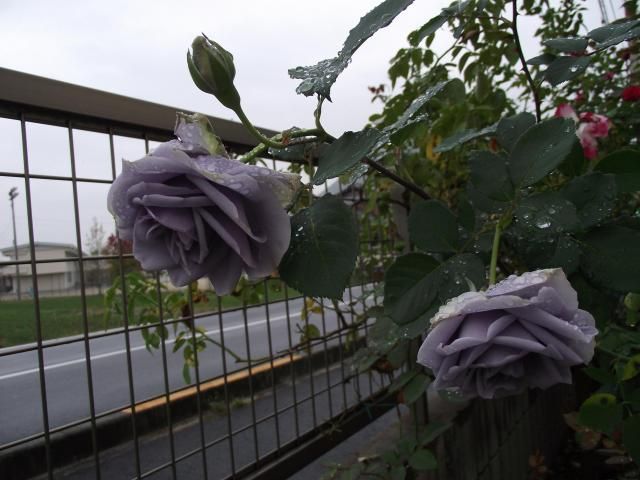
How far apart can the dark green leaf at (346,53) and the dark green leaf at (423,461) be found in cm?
86

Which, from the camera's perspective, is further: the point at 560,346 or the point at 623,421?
the point at 623,421

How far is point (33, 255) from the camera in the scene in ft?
2.95

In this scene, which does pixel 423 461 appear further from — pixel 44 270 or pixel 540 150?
pixel 44 270

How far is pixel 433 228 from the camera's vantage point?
546 mm

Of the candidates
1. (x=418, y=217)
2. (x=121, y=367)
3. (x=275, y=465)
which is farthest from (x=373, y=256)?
(x=121, y=367)

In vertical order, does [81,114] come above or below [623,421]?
above

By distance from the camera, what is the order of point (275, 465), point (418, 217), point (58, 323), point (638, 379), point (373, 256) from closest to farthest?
point (418, 217) → point (638, 379) → point (275, 465) → point (58, 323) → point (373, 256)

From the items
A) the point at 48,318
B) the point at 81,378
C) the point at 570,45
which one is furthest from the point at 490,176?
the point at 81,378

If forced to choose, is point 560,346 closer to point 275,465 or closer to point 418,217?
point 418,217

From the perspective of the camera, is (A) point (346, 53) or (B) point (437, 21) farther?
(B) point (437, 21)

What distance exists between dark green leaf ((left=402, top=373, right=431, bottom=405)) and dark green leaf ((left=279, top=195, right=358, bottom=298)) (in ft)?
2.41

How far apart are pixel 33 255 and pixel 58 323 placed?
58 centimetres

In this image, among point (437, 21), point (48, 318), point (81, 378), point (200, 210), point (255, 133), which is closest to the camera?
point (200, 210)

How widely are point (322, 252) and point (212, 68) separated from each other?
178 mm
